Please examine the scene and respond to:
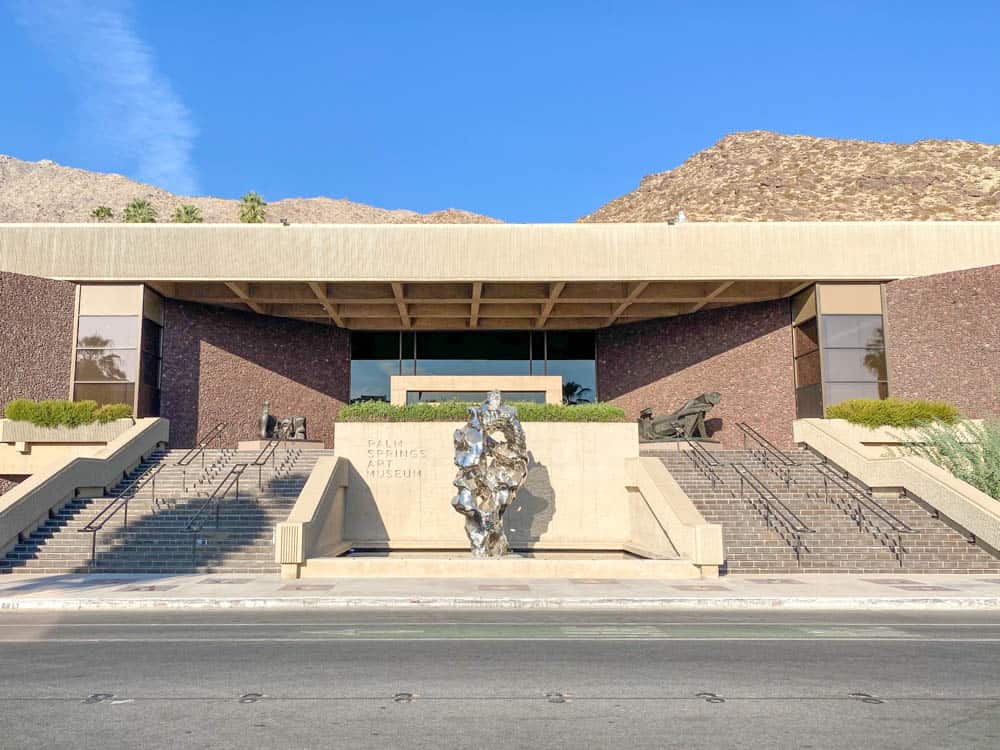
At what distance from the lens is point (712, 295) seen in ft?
96.5

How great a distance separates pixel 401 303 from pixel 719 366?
40.8 feet

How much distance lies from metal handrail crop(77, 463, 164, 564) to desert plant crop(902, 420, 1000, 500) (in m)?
21.4

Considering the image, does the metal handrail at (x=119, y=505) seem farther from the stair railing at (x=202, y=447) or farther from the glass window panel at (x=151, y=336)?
the glass window panel at (x=151, y=336)

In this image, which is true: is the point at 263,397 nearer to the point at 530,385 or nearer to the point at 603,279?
the point at 530,385

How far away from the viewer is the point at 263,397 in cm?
3136

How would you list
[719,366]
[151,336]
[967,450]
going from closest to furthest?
[967,450], [151,336], [719,366]

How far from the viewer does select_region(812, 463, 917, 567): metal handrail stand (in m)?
18.9

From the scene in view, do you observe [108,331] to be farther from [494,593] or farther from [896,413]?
[896,413]

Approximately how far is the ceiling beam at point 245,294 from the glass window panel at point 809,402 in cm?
2033

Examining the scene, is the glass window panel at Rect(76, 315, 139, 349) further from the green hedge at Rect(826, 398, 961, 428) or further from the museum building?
the green hedge at Rect(826, 398, 961, 428)

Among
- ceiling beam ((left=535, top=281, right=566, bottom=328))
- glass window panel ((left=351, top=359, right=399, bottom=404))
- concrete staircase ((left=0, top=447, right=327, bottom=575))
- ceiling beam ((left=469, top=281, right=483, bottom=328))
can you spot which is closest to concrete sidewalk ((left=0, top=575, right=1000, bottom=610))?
concrete staircase ((left=0, top=447, right=327, bottom=575))

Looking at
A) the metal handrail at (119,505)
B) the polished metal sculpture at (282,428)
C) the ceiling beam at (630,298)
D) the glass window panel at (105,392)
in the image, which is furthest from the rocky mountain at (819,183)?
the metal handrail at (119,505)

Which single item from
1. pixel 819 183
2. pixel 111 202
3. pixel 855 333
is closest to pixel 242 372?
pixel 855 333

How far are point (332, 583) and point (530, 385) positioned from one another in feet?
60.1
